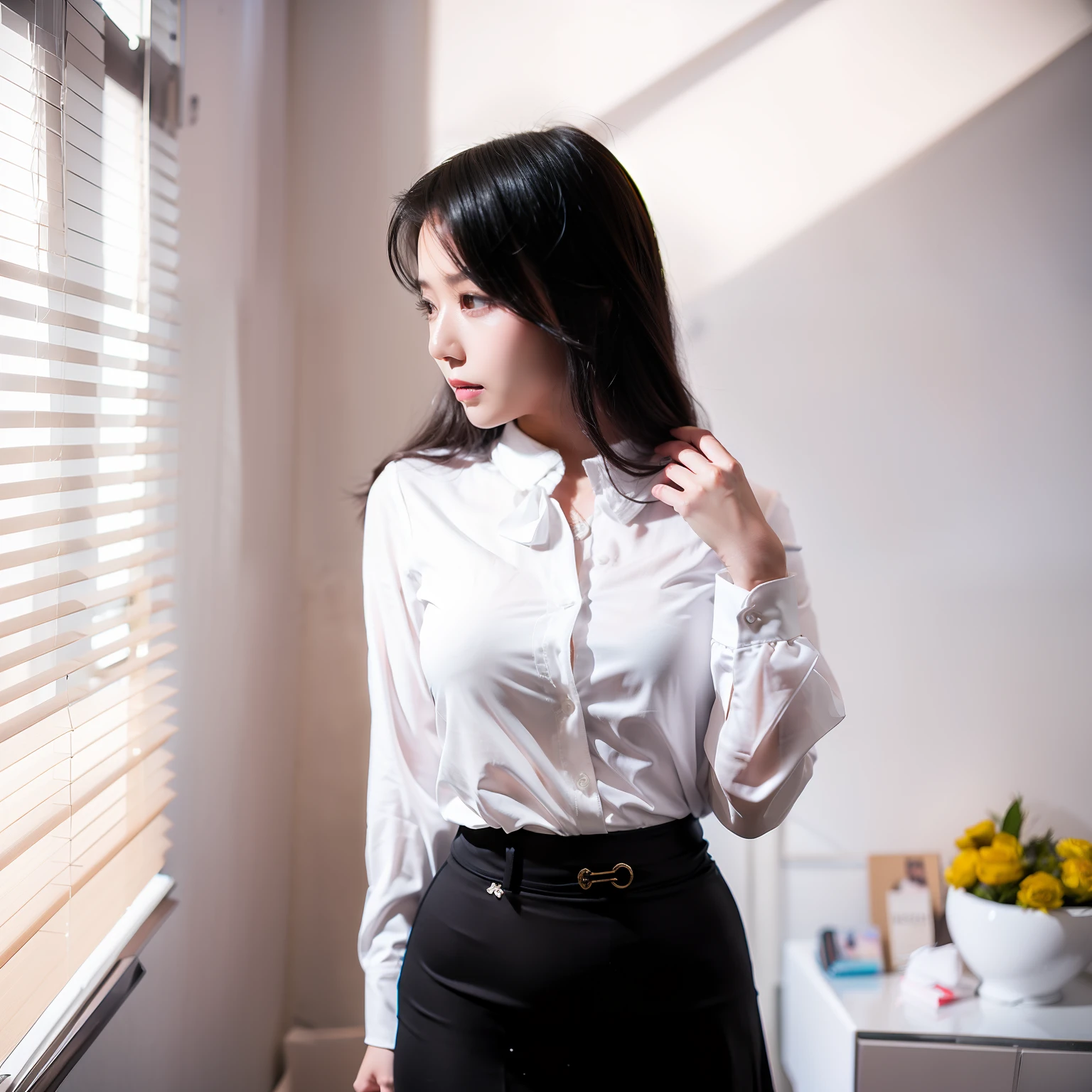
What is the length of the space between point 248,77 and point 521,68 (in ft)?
1.67

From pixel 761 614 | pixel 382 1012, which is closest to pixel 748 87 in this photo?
pixel 761 614

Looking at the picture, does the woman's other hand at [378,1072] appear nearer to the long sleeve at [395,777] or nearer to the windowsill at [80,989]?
the long sleeve at [395,777]

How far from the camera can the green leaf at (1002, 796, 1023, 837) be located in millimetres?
1679

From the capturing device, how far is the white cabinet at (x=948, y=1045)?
1474mm

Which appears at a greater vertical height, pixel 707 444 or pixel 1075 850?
pixel 707 444

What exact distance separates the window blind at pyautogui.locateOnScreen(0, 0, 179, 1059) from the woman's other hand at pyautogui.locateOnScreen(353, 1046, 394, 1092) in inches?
14.4

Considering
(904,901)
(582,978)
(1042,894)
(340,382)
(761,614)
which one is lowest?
(904,901)

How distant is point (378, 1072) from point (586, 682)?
565 millimetres

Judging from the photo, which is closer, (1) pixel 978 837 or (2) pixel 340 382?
(1) pixel 978 837

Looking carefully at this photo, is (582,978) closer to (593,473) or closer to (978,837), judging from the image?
(593,473)

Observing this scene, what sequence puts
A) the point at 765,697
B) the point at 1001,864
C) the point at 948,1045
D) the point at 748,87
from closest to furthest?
the point at 765,697 < the point at 948,1045 < the point at 1001,864 < the point at 748,87

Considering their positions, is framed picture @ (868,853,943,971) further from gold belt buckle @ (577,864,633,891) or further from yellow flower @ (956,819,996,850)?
gold belt buckle @ (577,864,633,891)

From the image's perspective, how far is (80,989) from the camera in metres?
1.09

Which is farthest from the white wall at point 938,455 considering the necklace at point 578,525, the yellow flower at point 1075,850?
the necklace at point 578,525
